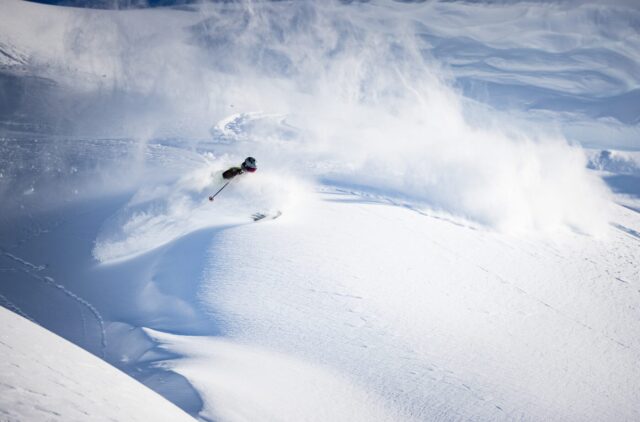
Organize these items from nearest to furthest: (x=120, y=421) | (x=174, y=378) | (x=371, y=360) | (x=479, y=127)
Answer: (x=120, y=421), (x=174, y=378), (x=371, y=360), (x=479, y=127)

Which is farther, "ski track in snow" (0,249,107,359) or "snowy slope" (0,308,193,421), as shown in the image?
"ski track in snow" (0,249,107,359)

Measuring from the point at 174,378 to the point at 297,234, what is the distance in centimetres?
522

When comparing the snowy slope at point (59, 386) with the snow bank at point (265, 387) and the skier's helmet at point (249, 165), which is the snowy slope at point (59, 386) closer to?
the snow bank at point (265, 387)

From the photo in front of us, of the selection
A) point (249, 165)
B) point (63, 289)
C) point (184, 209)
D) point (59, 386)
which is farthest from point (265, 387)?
point (184, 209)

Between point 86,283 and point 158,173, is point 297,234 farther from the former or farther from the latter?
point 158,173

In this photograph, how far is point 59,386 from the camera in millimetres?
3234

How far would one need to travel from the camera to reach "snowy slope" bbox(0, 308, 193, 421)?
2.78m

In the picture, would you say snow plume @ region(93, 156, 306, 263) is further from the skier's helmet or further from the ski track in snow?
the skier's helmet

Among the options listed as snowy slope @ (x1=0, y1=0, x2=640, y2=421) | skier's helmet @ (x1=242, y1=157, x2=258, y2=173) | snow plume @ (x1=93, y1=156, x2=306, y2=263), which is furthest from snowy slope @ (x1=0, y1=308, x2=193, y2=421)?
skier's helmet @ (x1=242, y1=157, x2=258, y2=173)

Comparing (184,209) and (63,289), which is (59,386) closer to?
(63,289)

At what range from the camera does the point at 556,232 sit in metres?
12.8

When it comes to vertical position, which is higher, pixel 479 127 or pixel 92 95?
pixel 479 127

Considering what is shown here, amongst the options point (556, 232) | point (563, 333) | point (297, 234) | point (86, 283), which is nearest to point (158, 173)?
point (86, 283)

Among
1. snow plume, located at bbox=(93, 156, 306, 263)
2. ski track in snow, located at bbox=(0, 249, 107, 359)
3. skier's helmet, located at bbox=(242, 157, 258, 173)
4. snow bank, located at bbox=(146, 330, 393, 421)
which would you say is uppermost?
skier's helmet, located at bbox=(242, 157, 258, 173)
